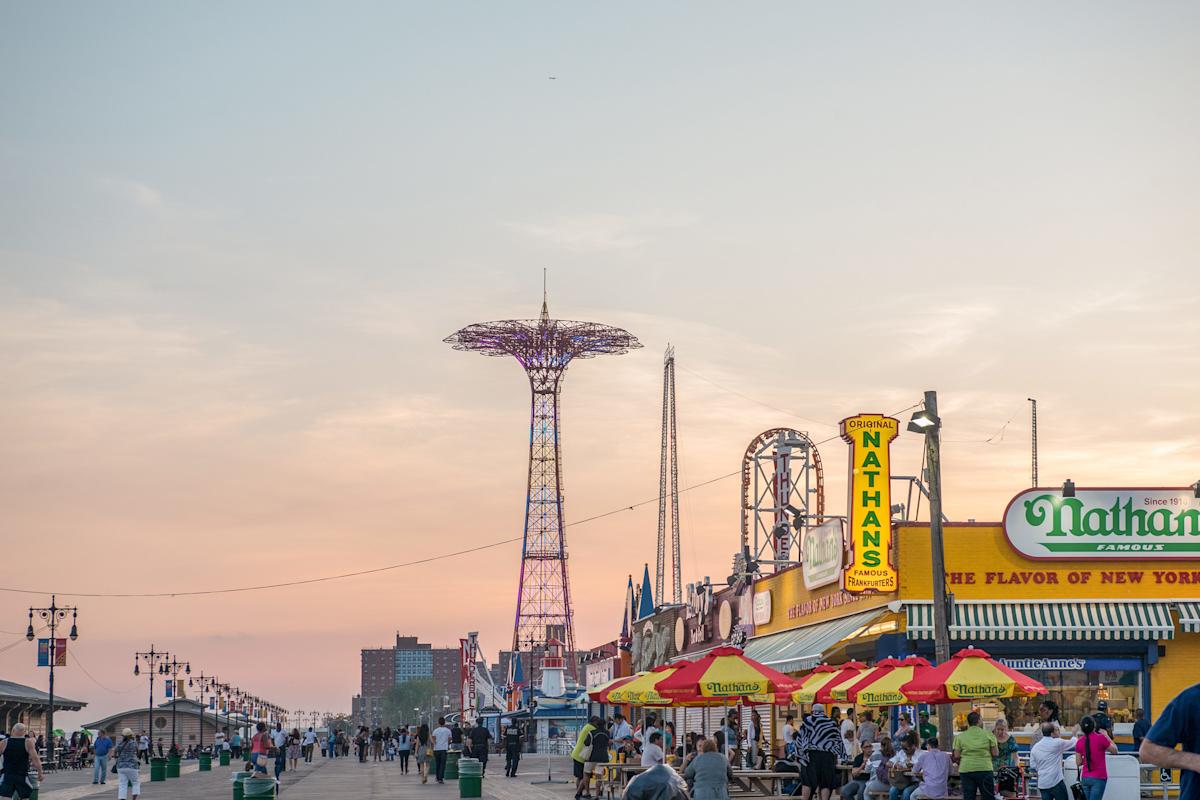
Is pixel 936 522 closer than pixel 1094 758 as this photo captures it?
No

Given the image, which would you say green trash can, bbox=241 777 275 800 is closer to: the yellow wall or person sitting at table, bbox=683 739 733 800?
person sitting at table, bbox=683 739 733 800

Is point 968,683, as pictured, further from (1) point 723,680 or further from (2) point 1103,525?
(2) point 1103,525

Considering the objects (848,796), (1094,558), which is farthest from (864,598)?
(848,796)

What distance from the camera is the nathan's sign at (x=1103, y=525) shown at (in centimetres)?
3488

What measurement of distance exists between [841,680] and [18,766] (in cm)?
1456

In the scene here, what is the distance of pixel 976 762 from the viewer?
22.4 metres

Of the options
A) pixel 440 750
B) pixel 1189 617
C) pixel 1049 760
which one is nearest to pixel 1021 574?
pixel 1189 617

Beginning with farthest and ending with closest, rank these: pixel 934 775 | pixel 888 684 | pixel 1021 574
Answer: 1. pixel 1021 574
2. pixel 888 684
3. pixel 934 775

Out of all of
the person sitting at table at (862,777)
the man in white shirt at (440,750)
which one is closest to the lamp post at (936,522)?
the person sitting at table at (862,777)

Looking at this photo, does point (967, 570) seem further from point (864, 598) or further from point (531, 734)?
point (531, 734)

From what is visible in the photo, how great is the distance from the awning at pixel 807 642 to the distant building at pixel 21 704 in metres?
51.5

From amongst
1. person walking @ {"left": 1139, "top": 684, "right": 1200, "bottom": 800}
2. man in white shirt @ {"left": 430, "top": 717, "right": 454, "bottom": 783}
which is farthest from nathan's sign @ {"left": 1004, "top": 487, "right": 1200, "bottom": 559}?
person walking @ {"left": 1139, "top": 684, "right": 1200, "bottom": 800}

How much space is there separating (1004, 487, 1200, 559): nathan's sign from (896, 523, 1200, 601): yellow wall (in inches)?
9.4

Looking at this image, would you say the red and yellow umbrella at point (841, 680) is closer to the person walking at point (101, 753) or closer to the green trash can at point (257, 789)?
the green trash can at point (257, 789)
